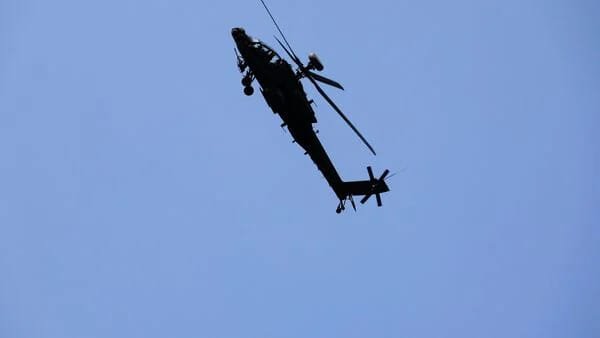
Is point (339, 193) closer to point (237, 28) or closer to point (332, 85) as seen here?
point (332, 85)

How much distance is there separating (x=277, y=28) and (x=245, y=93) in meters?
5.89

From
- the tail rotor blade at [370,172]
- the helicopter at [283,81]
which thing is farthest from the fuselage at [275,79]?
the tail rotor blade at [370,172]

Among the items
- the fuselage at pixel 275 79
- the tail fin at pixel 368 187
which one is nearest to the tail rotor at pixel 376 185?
the tail fin at pixel 368 187

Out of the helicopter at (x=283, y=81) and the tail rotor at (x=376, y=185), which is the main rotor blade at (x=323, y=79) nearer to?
the helicopter at (x=283, y=81)

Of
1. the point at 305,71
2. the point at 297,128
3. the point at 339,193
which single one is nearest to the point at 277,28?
the point at 305,71

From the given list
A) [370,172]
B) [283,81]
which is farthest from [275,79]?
[370,172]

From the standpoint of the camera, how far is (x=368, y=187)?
135 ft

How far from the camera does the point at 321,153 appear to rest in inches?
1544

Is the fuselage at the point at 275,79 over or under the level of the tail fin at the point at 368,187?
over

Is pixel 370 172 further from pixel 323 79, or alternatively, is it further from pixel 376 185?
pixel 323 79

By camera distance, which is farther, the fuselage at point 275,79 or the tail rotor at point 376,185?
the tail rotor at point 376,185

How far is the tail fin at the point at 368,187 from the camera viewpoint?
40.8 meters

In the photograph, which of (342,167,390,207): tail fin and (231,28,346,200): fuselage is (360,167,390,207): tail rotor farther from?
(231,28,346,200): fuselage

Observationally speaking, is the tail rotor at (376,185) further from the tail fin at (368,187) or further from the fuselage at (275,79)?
the fuselage at (275,79)
